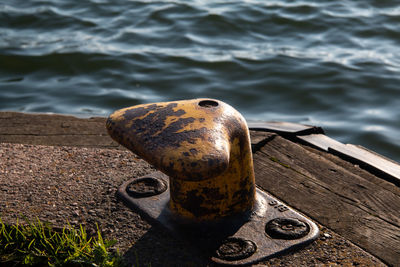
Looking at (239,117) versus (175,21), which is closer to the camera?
(239,117)

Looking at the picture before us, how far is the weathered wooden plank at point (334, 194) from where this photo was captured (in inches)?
86.5

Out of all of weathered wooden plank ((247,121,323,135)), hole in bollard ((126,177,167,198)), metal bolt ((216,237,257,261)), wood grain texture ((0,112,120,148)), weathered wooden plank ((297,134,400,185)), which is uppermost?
weathered wooden plank ((247,121,323,135))

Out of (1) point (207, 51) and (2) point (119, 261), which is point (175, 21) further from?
(2) point (119, 261)

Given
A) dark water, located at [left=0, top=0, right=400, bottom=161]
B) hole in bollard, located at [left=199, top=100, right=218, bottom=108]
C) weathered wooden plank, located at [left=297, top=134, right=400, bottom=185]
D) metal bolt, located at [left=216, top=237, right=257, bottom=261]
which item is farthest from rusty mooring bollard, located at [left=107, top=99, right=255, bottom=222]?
dark water, located at [left=0, top=0, right=400, bottom=161]

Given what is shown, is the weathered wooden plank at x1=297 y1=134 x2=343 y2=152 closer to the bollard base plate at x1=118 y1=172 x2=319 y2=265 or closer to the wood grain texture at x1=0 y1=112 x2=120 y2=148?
the bollard base plate at x1=118 y1=172 x2=319 y2=265

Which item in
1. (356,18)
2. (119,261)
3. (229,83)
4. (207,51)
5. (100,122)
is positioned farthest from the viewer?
(356,18)

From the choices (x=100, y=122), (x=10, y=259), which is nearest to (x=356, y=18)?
(x=100, y=122)

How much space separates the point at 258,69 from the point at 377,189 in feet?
13.0

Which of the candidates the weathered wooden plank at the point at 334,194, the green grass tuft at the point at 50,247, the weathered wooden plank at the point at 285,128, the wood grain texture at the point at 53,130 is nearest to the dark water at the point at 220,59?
the weathered wooden plank at the point at 285,128

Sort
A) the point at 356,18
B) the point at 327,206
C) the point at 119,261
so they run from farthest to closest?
the point at 356,18
the point at 327,206
the point at 119,261

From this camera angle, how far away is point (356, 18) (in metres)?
7.88

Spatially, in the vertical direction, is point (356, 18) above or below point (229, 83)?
above

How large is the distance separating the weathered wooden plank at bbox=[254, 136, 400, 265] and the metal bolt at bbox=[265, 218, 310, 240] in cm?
14

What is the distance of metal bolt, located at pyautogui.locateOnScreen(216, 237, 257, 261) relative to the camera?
6.66 ft
